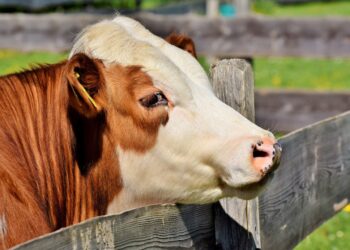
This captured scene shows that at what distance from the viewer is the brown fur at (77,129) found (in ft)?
11.5

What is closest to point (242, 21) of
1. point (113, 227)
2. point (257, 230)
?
point (257, 230)

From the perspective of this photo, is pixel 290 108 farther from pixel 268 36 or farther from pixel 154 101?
pixel 154 101

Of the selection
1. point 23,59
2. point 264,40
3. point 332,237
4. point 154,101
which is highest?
point 154,101

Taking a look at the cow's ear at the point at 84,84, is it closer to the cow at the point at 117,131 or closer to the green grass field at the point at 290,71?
the cow at the point at 117,131

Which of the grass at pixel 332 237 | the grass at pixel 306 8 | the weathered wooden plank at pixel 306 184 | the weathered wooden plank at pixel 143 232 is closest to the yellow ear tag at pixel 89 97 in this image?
the weathered wooden plank at pixel 143 232

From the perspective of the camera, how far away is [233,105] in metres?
3.85

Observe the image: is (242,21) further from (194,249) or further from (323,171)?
(194,249)

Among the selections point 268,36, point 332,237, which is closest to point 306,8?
point 268,36

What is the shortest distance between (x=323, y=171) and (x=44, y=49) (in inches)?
215

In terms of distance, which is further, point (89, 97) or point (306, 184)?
point (306, 184)

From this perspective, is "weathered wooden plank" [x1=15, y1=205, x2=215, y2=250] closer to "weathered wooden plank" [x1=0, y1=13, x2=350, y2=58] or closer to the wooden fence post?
the wooden fence post

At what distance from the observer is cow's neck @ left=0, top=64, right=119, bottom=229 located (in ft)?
11.6

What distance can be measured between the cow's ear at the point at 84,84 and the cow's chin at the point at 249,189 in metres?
0.63

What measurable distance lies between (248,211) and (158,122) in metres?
0.66
